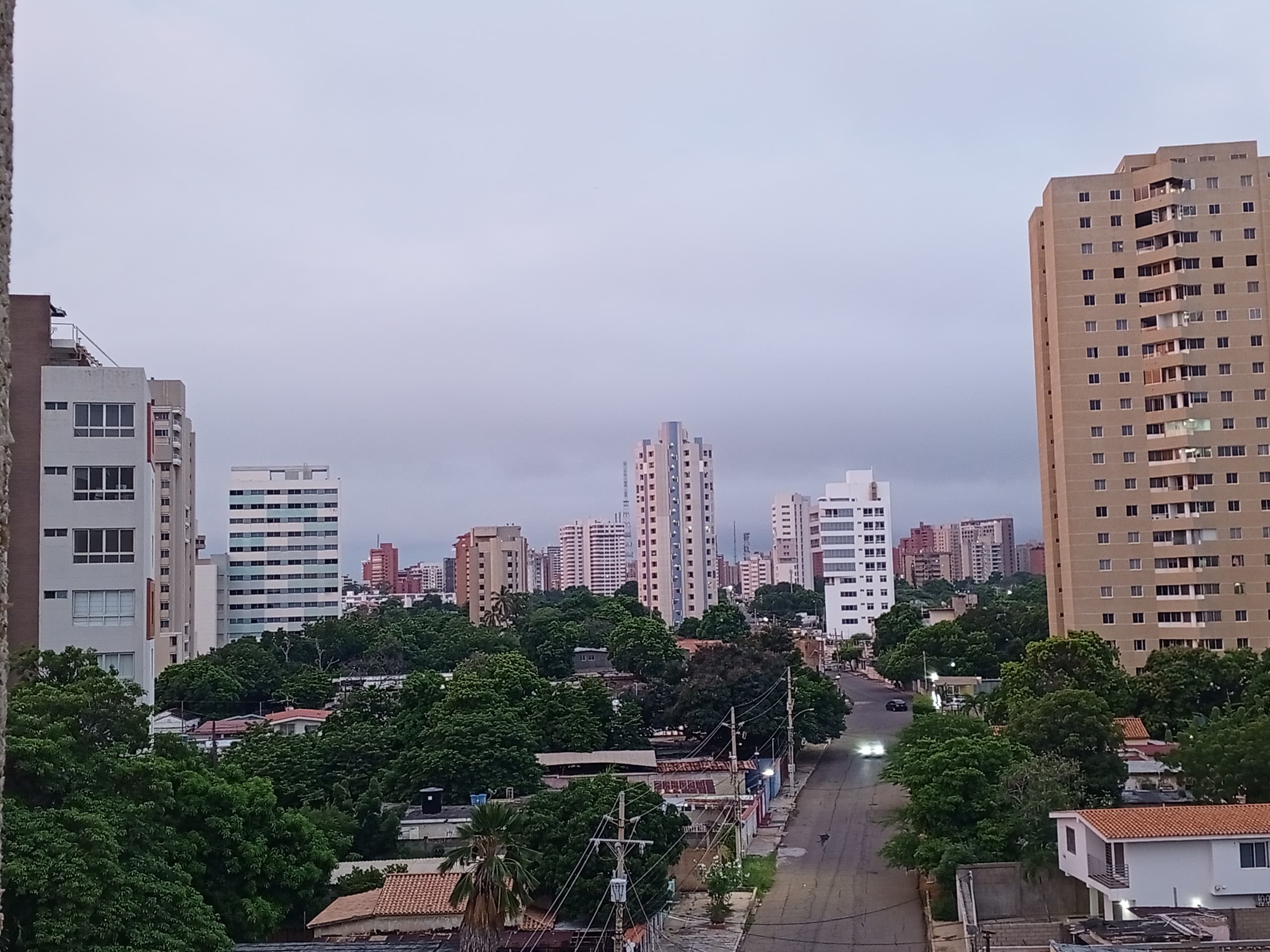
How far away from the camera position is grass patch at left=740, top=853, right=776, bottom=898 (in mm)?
27609

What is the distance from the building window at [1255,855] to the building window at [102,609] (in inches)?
1147

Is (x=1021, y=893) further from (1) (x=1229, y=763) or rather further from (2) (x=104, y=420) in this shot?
(2) (x=104, y=420)

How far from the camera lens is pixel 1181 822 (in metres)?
20.8

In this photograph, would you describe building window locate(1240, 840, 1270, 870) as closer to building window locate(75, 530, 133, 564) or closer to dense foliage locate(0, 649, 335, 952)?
dense foliage locate(0, 649, 335, 952)

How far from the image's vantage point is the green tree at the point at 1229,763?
2500 centimetres

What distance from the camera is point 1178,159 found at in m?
48.8

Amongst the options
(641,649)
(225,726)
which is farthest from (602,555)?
(225,726)

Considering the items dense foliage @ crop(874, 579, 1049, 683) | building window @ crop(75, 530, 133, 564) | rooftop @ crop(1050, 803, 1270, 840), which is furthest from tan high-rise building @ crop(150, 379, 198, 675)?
rooftop @ crop(1050, 803, 1270, 840)

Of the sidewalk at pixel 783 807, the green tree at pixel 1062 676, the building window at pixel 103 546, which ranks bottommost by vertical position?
the sidewalk at pixel 783 807

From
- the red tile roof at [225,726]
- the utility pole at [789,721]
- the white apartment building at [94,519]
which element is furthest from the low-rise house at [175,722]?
the utility pole at [789,721]

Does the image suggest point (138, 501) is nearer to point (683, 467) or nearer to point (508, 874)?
point (508, 874)

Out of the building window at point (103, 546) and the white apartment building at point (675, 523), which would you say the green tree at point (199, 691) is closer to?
the building window at point (103, 546)

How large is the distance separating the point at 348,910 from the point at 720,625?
2413 inches

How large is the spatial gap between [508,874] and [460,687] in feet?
63.8
